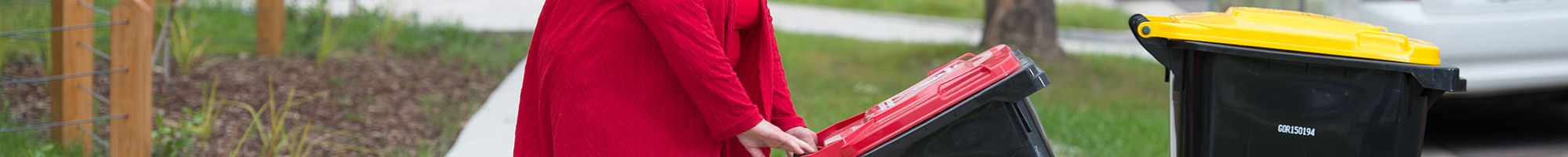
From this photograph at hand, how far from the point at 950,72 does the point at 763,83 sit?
0.51 m

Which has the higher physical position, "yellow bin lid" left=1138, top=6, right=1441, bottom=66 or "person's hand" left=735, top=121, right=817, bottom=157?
"yellow bin lid" left=1138, top=6, right=1441, bottom=66

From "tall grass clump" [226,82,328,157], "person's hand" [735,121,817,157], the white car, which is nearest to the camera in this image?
"person's hand" [735,121,817,157]

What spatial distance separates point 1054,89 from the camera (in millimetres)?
7004

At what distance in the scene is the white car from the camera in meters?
4.79

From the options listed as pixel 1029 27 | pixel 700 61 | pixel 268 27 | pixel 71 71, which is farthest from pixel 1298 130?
pixel 1029 27

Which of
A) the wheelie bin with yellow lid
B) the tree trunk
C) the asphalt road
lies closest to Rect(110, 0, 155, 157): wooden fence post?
the wheelie bin with yellow lid

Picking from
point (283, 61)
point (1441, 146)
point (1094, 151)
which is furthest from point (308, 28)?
point (1441, 146)

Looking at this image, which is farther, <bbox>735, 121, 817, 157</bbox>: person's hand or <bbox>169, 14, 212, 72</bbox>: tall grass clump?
<bbox>169, 14, 212, 72</bbox>: tall grass clump

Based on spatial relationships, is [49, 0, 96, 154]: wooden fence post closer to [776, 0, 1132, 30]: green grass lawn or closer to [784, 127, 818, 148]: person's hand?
[784, 127, 818, 148]: person's hand

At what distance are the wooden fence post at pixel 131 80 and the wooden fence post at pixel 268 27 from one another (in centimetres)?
281

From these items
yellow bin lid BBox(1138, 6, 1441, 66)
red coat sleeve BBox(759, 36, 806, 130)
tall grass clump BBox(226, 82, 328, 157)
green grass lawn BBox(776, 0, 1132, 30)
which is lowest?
tall grass clump BBox(226, 82, 328, 157)

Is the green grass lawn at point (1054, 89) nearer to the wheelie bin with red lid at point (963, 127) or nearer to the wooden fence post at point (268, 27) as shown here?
the wooden fence post at point (268, 27)

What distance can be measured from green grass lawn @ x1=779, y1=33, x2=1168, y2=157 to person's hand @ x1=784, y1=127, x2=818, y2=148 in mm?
2625

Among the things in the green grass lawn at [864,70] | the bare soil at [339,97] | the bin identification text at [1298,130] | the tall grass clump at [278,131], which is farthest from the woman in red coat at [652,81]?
the green grass lawn at [864,70]
